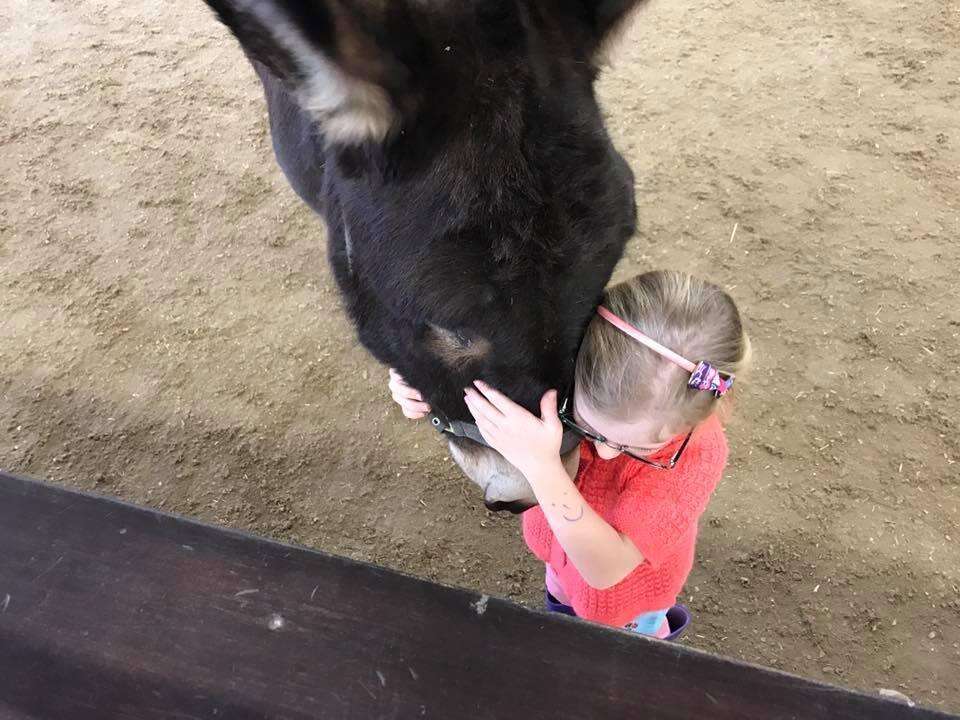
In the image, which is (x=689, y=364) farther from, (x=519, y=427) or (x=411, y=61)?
(x=411, y=61)

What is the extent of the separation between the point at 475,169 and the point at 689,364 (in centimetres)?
57

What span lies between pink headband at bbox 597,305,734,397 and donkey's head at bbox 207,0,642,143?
0.44m

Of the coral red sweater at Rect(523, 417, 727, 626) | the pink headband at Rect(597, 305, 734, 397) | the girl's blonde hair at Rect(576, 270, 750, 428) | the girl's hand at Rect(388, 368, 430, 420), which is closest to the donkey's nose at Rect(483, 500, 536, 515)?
the coral red sweater at Rect(523, 417, 727, 626)

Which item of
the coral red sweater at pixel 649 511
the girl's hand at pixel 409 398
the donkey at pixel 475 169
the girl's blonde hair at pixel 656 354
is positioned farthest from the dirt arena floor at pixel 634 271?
the donkey at pixel 475 169

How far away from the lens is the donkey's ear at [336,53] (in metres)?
0.94

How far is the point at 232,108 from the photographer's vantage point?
12.2 feet

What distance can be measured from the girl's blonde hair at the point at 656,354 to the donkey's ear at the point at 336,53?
0.58 meters

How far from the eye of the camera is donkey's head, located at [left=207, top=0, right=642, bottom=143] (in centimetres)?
103

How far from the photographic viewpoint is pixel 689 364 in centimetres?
130

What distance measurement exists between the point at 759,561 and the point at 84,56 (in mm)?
4575

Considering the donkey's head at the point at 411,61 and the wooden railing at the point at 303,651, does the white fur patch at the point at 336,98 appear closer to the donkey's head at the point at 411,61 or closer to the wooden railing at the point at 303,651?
the donkey's head at the point at 411,61

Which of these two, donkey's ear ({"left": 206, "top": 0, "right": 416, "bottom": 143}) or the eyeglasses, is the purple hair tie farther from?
donkey's ear ({"left": 206, "top": 0, "right": 416, "bottom": 143})

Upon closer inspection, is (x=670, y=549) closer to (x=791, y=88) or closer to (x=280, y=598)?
(x=280, y=598)

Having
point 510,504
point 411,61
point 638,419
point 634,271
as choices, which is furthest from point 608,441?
point 634,271
